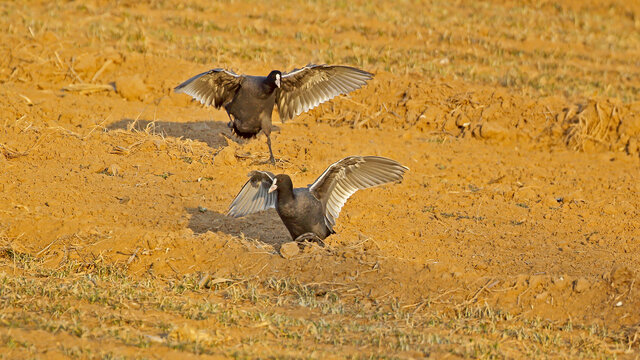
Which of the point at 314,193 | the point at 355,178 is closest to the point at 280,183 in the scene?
the point at 314,193

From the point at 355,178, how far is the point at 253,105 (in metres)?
2.63

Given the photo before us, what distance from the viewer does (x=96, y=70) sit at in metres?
12.0

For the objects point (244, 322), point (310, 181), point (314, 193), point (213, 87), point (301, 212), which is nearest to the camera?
point (244, 322)

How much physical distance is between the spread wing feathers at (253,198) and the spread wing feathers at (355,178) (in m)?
0.46

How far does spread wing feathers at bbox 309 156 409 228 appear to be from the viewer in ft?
22.9

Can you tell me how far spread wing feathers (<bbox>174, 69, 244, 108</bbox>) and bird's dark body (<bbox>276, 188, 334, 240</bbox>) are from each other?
304cm

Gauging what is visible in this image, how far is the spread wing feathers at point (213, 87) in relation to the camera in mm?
9312

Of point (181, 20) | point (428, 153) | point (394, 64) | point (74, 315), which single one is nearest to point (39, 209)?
point (74, 315)

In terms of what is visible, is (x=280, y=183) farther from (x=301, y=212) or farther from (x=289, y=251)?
(x=289, y=251)

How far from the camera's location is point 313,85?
9633 mm

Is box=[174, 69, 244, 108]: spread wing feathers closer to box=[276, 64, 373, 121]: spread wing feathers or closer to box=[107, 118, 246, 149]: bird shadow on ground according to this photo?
box=[276, 64, 373, 121]: spread wing feathers

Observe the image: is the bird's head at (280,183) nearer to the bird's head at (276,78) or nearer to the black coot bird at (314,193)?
the black coot bird at (314,193)

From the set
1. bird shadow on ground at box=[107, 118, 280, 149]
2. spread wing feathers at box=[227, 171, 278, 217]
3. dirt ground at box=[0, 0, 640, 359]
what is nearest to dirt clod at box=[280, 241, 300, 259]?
dirt ground at box=[0, 0, 640, 359]

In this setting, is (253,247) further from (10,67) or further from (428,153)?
(10,67)
